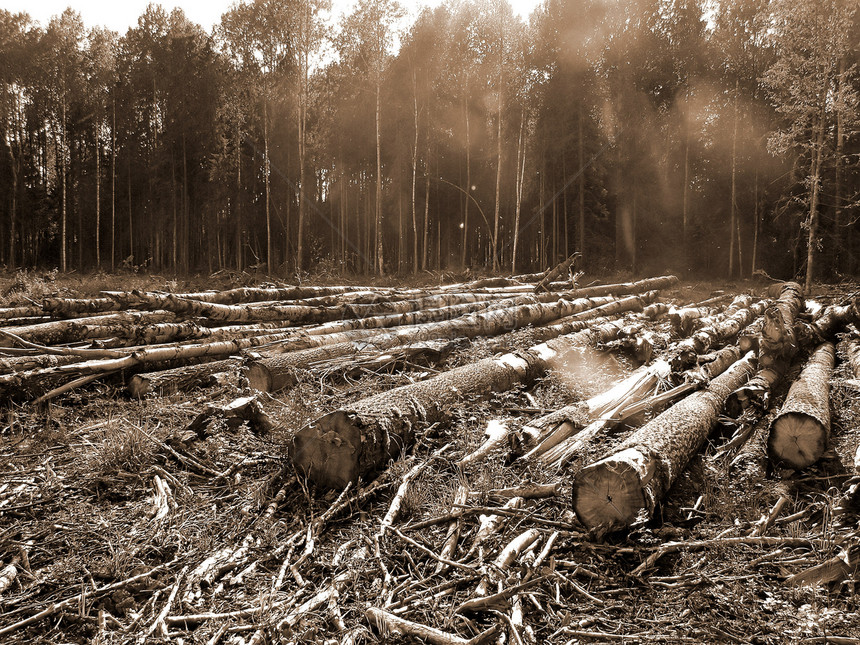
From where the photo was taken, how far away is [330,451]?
3502mm

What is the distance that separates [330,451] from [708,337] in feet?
20.0

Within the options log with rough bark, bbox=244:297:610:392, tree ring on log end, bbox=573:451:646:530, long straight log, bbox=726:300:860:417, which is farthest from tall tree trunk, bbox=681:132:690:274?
tree ring on log end, bbox=573:451:646:530

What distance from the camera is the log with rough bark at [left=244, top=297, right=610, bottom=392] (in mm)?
5734

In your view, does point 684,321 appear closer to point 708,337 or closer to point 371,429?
point 708,337

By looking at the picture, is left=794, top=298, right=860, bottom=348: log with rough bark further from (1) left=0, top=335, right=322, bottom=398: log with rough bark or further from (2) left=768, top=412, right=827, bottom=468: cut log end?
(1) left=0, top=335, right=322, bottom=398: log with rough bark

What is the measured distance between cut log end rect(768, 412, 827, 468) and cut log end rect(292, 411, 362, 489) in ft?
10.3

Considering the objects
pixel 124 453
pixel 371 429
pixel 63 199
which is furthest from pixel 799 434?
pixel 63 199

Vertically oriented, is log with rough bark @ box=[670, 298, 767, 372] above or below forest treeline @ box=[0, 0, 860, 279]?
below

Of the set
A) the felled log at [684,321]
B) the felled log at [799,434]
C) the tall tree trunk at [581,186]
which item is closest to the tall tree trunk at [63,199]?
the tall tree trunk at [581,186]

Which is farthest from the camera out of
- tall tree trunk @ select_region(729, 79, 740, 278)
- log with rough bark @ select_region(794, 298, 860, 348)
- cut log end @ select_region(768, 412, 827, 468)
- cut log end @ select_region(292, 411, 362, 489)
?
tall tree trunk @ select_region(729, 79, 740, 278)

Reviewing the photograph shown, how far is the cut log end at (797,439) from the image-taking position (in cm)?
360

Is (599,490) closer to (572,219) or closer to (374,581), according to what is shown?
(374,581)

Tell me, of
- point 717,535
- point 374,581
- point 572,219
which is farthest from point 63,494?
point 572,219

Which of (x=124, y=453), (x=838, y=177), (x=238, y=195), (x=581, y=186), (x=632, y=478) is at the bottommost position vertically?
(x=124, y=453)
